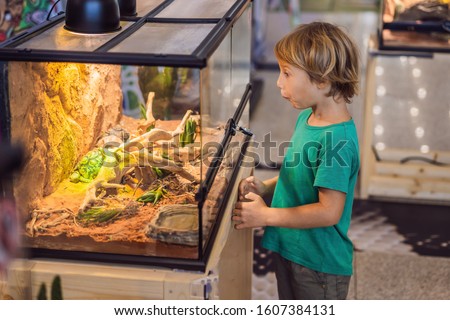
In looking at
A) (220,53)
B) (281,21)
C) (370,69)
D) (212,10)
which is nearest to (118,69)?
(220,53)

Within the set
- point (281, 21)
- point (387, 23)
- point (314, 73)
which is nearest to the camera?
point (314, 73)

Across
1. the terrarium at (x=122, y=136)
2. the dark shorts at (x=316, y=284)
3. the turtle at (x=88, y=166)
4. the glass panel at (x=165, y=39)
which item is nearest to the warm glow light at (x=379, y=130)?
the dark shorts at (x=316, y=284)

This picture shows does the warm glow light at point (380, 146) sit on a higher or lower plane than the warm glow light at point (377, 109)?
lower

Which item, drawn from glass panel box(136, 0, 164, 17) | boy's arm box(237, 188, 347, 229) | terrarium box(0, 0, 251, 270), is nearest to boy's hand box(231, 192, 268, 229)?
boy's arm box(237, 188, 347, 229)

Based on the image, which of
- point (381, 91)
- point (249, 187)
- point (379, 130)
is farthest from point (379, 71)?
point (249, 187)

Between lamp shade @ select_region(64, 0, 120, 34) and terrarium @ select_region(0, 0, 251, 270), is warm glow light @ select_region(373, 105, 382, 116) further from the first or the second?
lamp shade @ select_region(64, 0, 120, 34)

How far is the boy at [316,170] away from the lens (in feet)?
5.98

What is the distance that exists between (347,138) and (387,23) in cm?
212

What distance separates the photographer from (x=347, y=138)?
6.06 feet

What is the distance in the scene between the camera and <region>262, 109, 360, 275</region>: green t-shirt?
5.97ft

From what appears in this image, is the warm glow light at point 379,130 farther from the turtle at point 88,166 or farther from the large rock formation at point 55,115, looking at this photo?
the turtle at point 88,166

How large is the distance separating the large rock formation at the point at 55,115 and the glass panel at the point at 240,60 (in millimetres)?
356

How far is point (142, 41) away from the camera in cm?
156

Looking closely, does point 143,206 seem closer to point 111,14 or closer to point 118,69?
point 118,69
